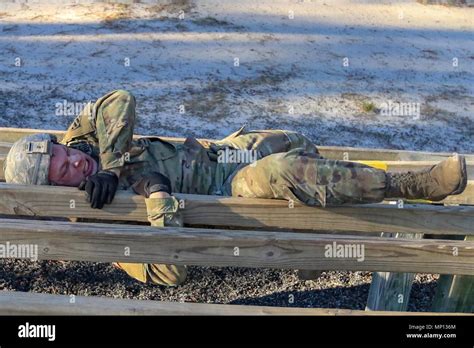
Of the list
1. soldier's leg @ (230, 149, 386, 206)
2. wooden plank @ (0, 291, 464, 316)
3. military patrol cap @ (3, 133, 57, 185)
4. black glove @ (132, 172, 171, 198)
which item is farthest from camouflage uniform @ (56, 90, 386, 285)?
wooden plank @ (0, 291, 464, 316)

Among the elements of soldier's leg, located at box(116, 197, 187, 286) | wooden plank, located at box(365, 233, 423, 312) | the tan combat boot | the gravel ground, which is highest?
the tan combat boot

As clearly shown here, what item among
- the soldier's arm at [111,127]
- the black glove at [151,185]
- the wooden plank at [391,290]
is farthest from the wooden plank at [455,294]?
the soldier's arm at [111,127]

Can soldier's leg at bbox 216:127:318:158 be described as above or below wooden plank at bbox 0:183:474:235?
above

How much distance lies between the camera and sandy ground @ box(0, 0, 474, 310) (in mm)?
6180

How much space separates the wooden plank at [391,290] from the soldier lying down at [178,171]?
693 millimetres

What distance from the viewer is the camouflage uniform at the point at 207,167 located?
11.0 feet

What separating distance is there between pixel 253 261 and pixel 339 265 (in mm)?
377

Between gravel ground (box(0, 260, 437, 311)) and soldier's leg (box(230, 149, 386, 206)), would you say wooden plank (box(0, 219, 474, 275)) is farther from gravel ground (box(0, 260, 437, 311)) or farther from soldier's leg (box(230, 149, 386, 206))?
gravel ground (box(0, 260, 437, 311))

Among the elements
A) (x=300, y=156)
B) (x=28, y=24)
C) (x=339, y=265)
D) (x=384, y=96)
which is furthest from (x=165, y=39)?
(x=339, y=265)

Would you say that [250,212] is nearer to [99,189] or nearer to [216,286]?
[99,189]

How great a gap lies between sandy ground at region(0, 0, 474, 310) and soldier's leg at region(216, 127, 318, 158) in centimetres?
87

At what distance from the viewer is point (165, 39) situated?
7.55 meters

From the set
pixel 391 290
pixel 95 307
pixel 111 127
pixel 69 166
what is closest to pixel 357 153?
pixel 391 290

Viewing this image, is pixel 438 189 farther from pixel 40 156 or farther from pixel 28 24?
pixel 28 24
